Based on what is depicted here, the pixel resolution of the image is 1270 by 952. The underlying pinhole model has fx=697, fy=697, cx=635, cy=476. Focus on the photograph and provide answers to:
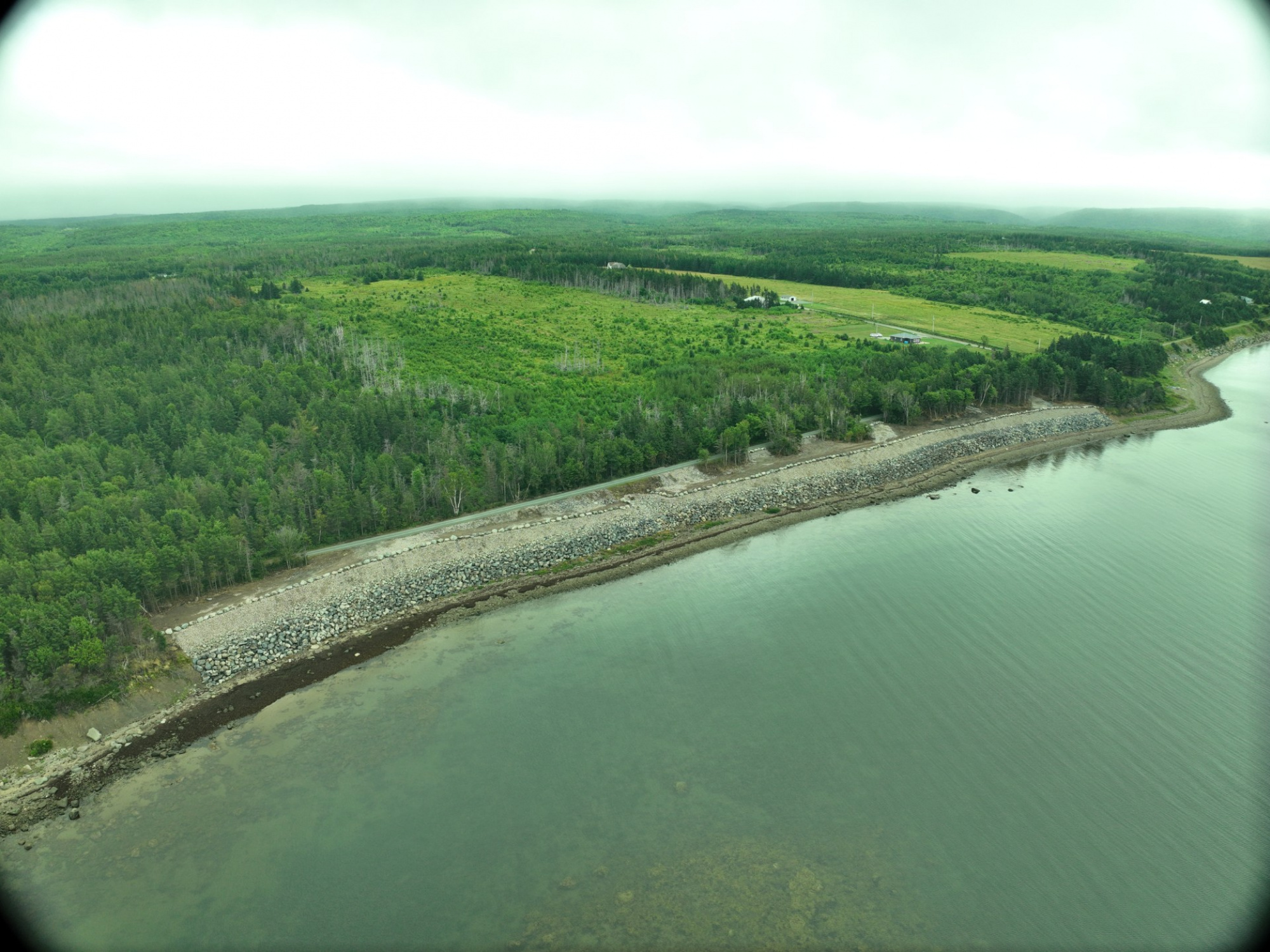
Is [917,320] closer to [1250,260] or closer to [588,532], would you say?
[588,532]

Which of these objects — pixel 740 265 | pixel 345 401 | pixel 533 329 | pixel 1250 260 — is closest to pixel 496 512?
pixel 345 401

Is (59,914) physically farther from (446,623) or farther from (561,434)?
(561,434)

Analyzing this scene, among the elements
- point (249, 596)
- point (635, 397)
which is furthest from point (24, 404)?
point (635, 397)

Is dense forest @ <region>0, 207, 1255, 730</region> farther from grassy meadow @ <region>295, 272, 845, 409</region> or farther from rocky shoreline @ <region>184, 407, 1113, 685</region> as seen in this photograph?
rocky shoreline @ <region>184, 407, 1113, 685</region>

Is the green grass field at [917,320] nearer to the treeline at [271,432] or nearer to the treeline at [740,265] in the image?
the treeline at [740,265]

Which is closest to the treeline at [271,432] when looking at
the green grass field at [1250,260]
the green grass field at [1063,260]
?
the green grass field at [1063,260]
